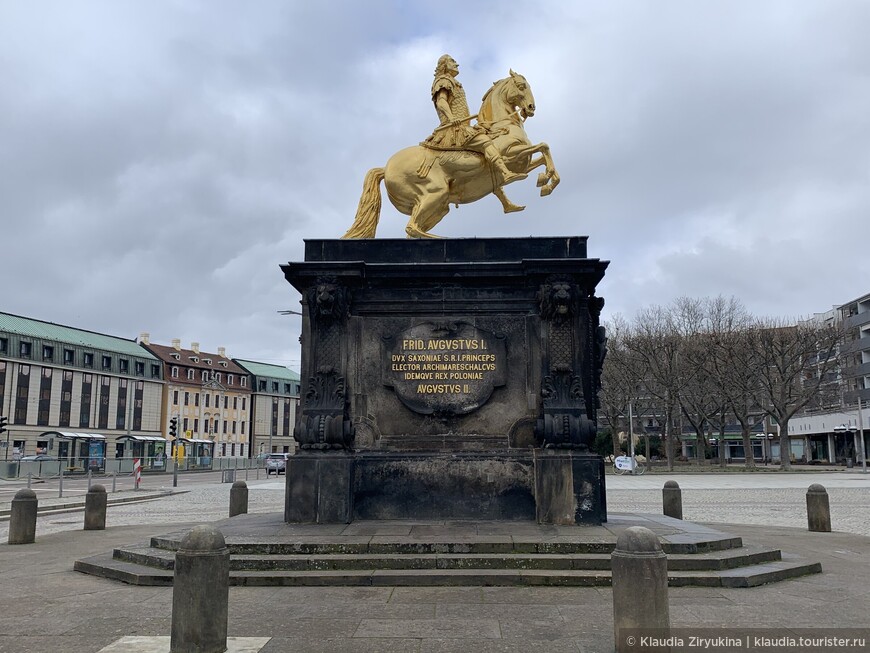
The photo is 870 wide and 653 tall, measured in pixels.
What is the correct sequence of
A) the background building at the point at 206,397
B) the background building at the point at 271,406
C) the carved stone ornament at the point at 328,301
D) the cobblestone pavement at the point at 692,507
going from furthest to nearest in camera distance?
the background building at the point at 271,406 < the background building at the point at 206,397 < the cobblestone pavement at the point at 692,507 < the carved stone ornament at the point at 328,301

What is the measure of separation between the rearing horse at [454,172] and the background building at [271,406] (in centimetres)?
9292

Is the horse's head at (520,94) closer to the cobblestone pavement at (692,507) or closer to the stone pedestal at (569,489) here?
the stone pedestal at (569,489)

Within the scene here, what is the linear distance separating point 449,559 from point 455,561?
0.08m

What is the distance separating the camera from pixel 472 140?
13.2 meters

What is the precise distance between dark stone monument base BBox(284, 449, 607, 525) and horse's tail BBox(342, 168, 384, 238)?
4181 mm

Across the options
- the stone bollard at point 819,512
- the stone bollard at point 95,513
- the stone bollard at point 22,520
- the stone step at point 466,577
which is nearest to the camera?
the stone step at point 466,577

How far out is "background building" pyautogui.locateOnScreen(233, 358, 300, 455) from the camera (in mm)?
106562

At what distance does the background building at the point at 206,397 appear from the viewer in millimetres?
93438

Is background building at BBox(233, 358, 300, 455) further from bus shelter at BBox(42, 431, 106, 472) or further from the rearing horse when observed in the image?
the rearing horse

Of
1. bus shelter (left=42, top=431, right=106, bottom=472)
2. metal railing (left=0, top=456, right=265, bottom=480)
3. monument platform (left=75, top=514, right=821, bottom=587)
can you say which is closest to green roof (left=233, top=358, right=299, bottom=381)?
bus shelter (left=42, top=431, right=106, bottom=472)

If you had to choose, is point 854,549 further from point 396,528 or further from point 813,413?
point 813,413

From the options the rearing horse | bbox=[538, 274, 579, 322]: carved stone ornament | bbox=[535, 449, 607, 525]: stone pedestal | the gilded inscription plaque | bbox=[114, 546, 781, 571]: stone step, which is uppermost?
the rearing horse

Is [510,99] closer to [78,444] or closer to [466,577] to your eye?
[466,577]

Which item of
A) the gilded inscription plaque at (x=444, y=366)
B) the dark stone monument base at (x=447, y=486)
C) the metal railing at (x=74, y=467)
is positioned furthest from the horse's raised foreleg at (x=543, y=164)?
the metal railing at (x=74, y=467)
